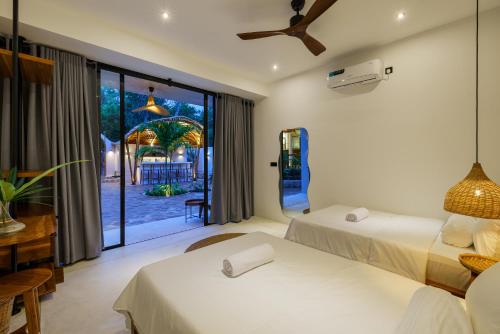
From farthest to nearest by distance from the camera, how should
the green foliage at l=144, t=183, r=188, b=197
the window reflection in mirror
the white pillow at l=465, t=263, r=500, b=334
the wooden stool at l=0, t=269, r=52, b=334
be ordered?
the green foliage at l=144, t=183, r=188, b=197, the window reflection in mirror, the wooden stool at l=0, t=269, r=52, b=334, the white pillow at l=465, t=263, r=500, b=334

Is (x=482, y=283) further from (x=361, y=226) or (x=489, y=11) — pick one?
(x=489, y=11)

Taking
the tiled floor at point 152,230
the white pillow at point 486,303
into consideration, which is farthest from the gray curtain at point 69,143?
the white pillow at point 486,303

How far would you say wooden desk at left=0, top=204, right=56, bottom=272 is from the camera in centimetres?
Result: 144

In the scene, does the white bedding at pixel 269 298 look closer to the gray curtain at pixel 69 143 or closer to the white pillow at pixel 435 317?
the white pillow at pixel 435 317

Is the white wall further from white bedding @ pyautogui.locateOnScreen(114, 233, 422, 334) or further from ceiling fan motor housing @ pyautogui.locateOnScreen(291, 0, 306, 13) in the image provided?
white bedding @ pyautogui.locateOnScreen(114, 233, 422, 334)

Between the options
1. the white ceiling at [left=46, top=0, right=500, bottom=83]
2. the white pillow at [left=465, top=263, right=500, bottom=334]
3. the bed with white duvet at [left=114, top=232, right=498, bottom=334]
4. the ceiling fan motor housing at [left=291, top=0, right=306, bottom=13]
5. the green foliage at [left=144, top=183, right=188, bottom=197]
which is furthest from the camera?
the green foliage at [left=144, top=183, right=188, bottom=197]

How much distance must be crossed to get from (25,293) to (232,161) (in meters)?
3.39

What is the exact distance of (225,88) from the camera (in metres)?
4.03

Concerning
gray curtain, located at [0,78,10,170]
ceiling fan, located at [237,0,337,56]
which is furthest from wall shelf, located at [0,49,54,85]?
ceiling fan, located at [237,0,337,56]

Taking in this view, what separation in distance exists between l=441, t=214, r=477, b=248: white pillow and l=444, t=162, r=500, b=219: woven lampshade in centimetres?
70

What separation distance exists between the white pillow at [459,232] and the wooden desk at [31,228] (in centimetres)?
310

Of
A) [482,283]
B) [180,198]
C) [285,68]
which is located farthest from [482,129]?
[180,198]

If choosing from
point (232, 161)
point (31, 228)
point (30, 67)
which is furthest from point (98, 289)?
point (232, 161)

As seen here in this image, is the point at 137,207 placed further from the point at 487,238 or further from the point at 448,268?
the point at 487,238
